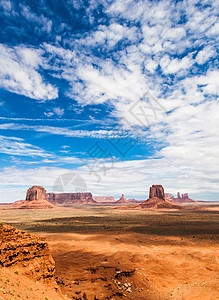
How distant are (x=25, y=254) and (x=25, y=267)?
1.71ft

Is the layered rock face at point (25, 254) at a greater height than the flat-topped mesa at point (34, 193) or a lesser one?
lesser

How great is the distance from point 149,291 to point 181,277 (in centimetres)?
362

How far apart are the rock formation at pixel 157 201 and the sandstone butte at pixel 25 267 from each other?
129028 millimetres

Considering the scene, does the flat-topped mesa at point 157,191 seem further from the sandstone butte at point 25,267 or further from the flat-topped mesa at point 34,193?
the sandstone butte at point 25,267

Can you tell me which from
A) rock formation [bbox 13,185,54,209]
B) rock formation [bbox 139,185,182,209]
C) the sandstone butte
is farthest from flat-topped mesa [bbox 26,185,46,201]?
the sandstone butte

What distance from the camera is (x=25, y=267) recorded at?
8.23 metres

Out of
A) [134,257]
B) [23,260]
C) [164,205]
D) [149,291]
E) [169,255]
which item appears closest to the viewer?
[23,260]

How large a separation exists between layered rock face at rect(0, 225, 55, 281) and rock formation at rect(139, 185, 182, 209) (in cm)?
12892

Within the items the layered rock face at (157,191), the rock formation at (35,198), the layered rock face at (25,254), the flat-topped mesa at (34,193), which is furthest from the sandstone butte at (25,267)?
the flat-topped mesa at (34,193)

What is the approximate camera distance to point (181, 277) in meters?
13.3

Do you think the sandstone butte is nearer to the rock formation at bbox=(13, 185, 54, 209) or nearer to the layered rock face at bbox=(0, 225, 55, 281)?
the layered rock face at bbox=(0, 225, 55, 281)

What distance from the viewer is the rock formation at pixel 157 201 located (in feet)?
427

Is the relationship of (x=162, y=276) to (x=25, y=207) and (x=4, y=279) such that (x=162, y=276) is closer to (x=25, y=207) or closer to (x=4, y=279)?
(x=4, y=279)

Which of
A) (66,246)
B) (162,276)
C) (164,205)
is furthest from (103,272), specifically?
(164,205)
